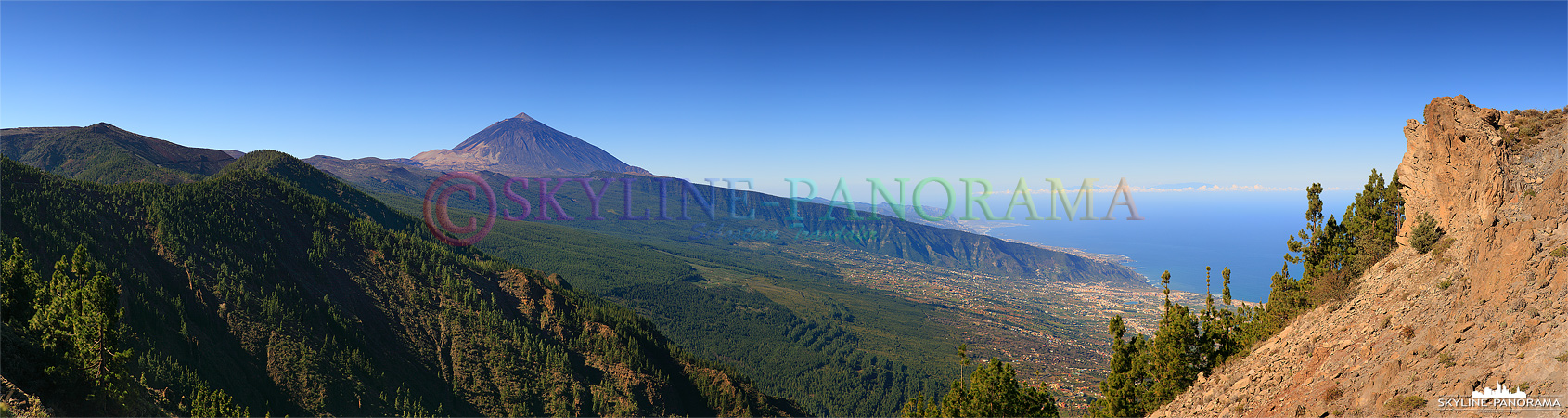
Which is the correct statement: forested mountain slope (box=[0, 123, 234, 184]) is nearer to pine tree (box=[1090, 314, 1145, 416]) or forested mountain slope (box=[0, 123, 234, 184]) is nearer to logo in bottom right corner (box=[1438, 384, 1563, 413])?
pine tree (box=[1090, 314, 1145, 416])

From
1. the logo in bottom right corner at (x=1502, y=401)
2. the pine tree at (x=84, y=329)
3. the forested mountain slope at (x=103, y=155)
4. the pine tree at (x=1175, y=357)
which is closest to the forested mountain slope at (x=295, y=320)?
the pine tree at (x=84, y=329)

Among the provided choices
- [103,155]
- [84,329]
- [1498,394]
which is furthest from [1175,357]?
[103,155]

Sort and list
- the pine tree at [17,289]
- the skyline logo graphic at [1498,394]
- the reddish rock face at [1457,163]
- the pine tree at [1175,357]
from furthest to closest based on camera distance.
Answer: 1. the pine tree at [1175,357]
2. the pine tree at [17,289]
3. the reddish rock face at [1457,163]
4. the skyline logo graphic at [1498,394]

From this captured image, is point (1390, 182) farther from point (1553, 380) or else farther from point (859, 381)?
point (859, 381)

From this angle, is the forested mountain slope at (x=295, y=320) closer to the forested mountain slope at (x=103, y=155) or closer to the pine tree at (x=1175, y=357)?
the pine tree at (x=1175, y=357)

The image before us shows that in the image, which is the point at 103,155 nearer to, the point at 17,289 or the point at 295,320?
the point at 295,320

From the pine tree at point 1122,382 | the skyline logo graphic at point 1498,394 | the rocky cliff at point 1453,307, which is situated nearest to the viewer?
the skyline logo graphic at point 1498,394

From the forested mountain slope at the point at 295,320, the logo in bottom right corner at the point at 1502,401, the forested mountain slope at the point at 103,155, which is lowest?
the forested mountain slope at the point at 295,320
